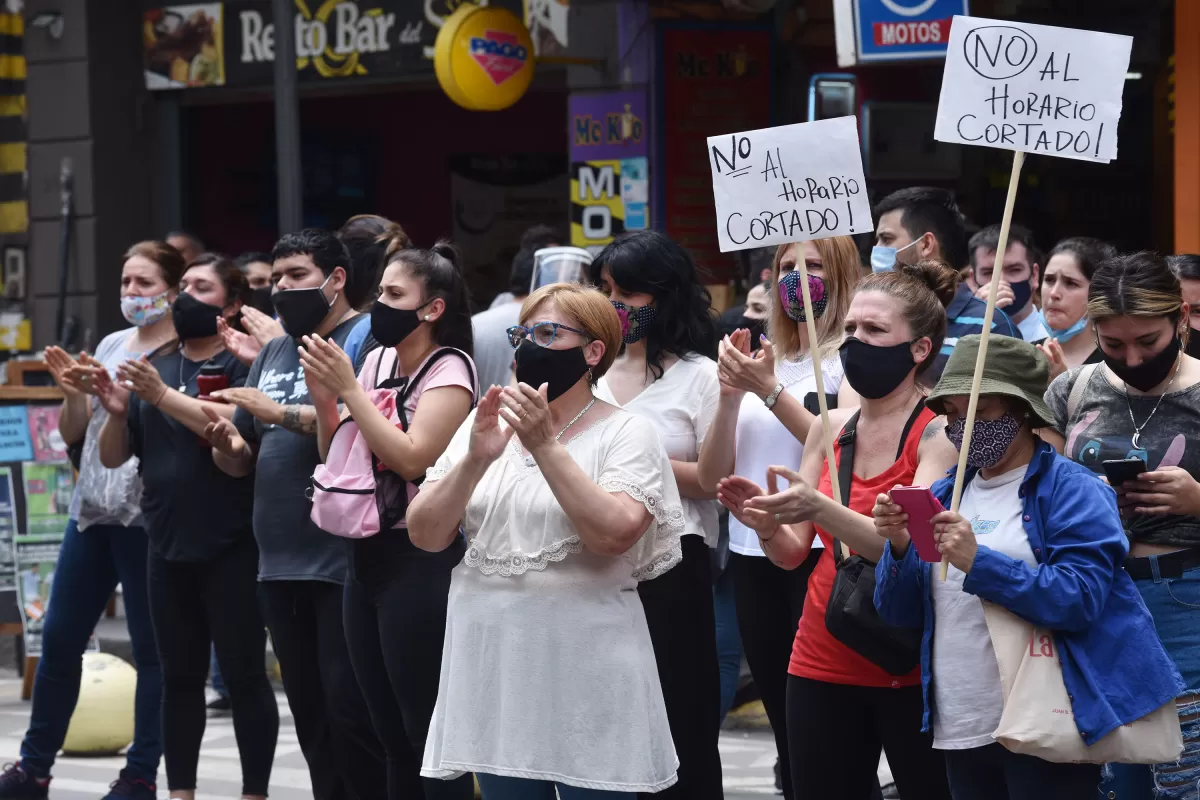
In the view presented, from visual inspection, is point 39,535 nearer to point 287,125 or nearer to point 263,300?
point 263,300

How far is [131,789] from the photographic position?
6.79 metres

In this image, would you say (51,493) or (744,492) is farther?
(51,493)

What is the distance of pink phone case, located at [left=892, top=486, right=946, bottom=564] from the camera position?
12.2 ft

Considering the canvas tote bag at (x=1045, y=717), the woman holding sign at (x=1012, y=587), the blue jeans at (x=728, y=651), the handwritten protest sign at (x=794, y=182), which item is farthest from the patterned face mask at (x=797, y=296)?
the blue jeans at (x=728, y=651)

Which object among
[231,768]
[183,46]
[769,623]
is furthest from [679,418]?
[183,46]

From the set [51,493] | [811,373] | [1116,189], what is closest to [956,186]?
[1116,189]

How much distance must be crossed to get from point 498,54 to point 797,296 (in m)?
6.96

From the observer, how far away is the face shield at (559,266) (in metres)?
8.04

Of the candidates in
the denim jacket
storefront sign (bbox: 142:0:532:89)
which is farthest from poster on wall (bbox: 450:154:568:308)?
the denim jacket

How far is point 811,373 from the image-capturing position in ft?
17.1

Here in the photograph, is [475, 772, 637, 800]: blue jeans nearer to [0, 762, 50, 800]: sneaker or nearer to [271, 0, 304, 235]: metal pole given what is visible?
[0, 762, 50, 800]: sneaker

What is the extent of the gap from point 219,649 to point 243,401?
1.07 metres

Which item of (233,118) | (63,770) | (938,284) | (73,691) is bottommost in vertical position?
(63,770)

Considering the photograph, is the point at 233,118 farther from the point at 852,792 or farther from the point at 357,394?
the point at 852,792
